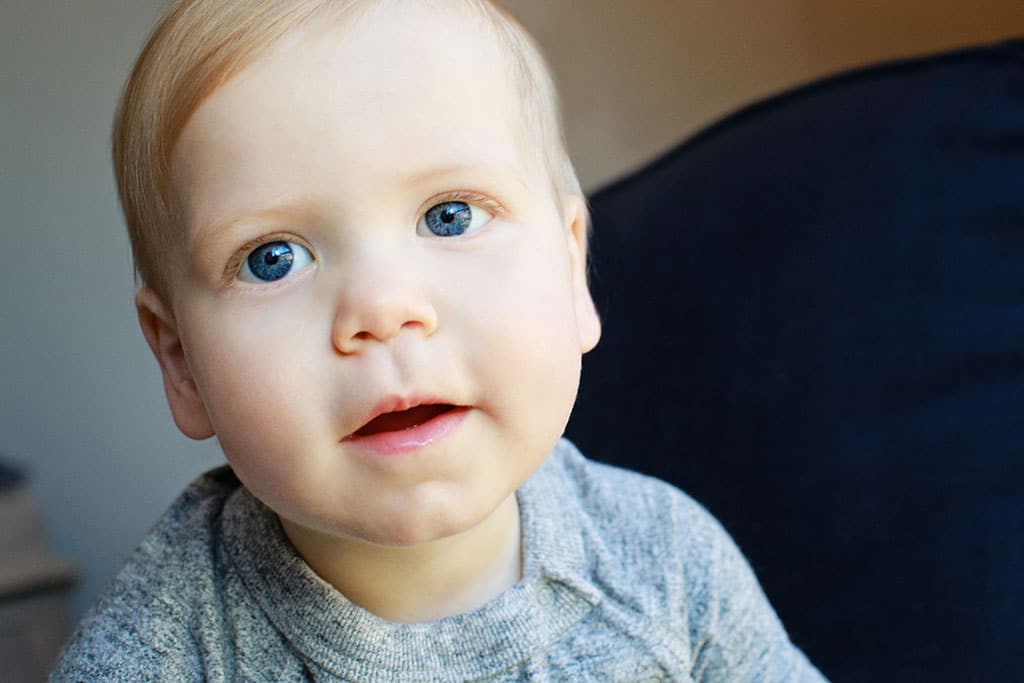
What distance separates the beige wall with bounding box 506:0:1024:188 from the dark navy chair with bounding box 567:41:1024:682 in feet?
1.67

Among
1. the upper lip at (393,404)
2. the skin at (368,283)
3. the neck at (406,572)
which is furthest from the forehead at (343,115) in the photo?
the neck at (406,572)

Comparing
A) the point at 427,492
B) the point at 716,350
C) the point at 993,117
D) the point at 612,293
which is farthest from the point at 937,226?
the point at 427,492

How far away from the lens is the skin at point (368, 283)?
2.19ft

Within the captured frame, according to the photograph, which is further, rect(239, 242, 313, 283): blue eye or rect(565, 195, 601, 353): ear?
rect(565, 195, 601, 353): ear

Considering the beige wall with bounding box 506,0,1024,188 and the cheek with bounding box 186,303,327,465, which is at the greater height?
the beige wall with bounding box 506,0,1024,188

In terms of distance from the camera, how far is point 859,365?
1.10m

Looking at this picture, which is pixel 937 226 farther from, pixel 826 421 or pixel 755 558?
pixel 755 558

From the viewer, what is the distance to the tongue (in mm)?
686

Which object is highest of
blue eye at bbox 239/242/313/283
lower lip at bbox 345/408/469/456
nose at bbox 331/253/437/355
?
blue eye at bbox 239/242/313/283

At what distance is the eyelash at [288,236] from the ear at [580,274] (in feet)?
0.42

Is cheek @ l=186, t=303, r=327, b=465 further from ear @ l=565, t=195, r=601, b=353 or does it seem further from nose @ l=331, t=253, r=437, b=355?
ear @ l=565, t=195, r=601, b=353

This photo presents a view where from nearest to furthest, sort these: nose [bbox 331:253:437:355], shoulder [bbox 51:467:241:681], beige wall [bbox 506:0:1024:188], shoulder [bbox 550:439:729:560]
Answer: nose [bbox 331:253:437:355], shoulder [bbox 51:467:241:681], shoulder [bbox 550:439:729:560], beige wall [bbox 506:0:1024:188]

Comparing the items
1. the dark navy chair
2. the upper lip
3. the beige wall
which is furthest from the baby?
the beige wall

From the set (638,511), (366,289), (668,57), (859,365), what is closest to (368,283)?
(366,289)
